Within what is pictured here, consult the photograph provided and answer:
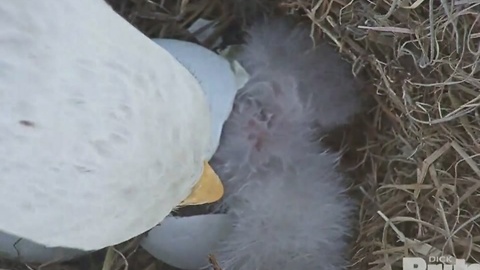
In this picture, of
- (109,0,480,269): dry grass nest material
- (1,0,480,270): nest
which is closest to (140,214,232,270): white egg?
(1,0,480,270): nest

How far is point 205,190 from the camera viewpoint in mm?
1040

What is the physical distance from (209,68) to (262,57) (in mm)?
127

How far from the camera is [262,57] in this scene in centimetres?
130

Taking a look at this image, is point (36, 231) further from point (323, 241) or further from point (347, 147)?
point (347, 147)

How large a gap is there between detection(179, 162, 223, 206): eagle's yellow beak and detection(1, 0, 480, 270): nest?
0.32 m

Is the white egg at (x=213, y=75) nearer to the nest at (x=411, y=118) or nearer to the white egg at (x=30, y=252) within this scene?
the nest at (x=411, y=118)

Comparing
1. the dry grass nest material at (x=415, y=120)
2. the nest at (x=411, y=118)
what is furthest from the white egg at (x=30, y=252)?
the dry grass nest material at (x=415, y=120)

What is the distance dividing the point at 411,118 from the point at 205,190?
391mm

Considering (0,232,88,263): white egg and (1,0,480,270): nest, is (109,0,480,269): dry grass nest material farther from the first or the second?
(0,232,88,263): white egg

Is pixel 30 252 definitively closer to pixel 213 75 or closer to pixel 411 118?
pixel 213 75

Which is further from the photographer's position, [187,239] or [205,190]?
[187,239]

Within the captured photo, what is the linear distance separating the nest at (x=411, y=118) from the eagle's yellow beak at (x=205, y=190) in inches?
12.6

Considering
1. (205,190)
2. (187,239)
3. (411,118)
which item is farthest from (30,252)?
(411,118)

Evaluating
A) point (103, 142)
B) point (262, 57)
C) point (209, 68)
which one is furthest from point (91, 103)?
point (262, 57)
